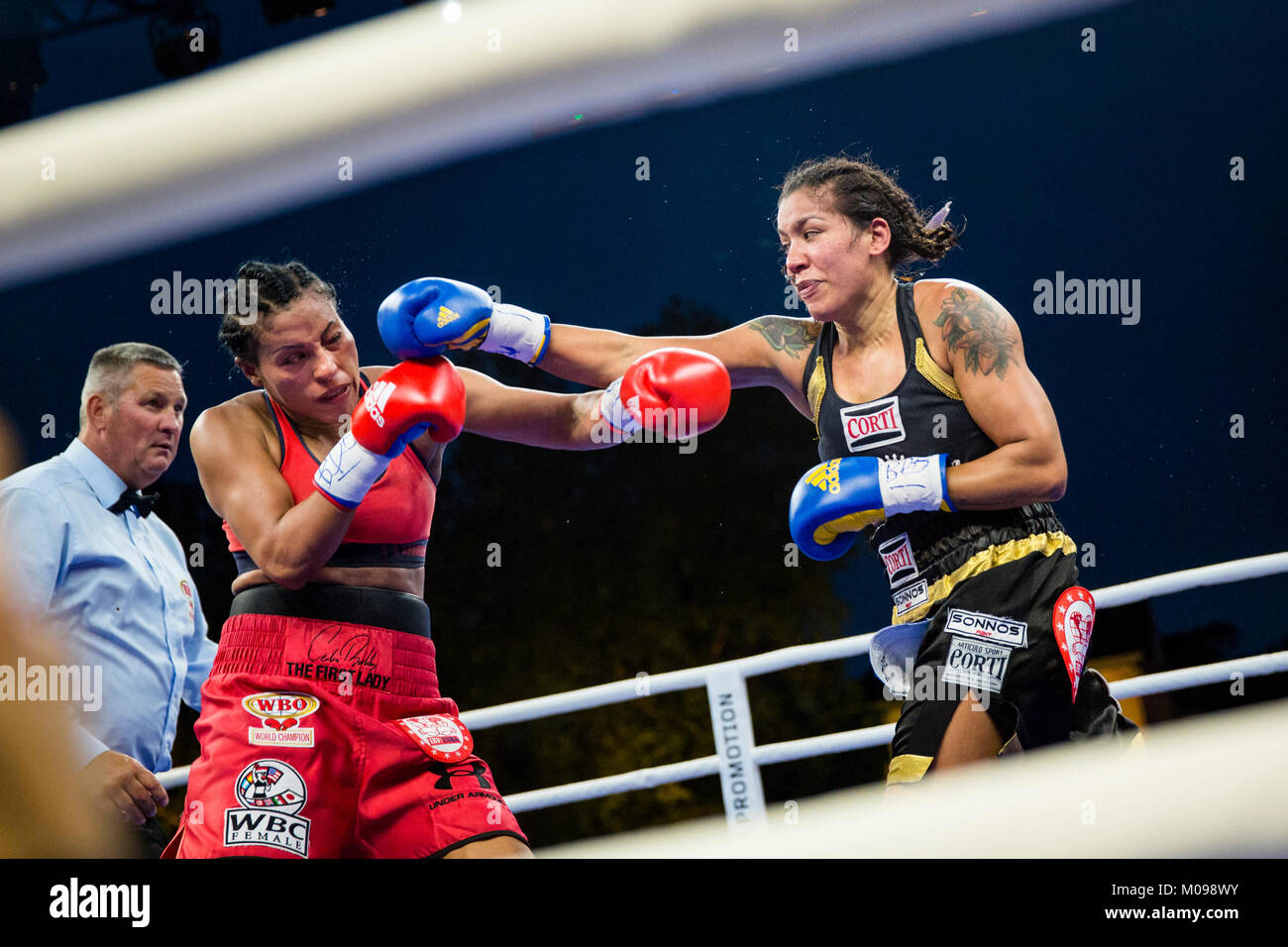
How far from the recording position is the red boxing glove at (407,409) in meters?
1.80

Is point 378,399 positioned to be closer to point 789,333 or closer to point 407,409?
point 407,409

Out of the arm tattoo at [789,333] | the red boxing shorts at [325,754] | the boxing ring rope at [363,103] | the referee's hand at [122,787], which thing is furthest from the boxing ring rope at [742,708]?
the boxing ring rope at [363,103]

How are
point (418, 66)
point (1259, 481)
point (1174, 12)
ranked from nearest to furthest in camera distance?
point (418, 66)
point (1174, 12)
point (1259, 481)

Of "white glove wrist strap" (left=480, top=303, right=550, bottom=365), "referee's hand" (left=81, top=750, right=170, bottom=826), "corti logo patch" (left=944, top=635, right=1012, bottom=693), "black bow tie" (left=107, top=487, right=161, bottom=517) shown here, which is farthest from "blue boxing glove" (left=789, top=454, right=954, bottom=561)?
"black bow tie" (left=107, top=487, right=161, bottom=517)

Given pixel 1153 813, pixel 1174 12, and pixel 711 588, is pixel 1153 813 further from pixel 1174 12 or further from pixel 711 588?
pixel 711 588

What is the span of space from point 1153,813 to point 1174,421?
12.8 ft

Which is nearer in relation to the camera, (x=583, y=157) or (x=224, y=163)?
(x=224, y=163)

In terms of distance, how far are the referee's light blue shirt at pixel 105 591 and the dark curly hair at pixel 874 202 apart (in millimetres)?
1582

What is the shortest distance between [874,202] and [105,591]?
1.78 meters

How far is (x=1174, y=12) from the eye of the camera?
180 inches

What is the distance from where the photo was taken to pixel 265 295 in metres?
1.95

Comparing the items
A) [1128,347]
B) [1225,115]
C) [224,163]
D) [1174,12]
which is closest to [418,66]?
[224,163]

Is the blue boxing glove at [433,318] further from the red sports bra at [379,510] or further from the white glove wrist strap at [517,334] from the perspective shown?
the red sports bra at [379,510]

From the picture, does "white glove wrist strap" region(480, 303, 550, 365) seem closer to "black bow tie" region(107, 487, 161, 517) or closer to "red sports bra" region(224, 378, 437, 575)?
"red sports bra" region(224, 378, 437, 575)
